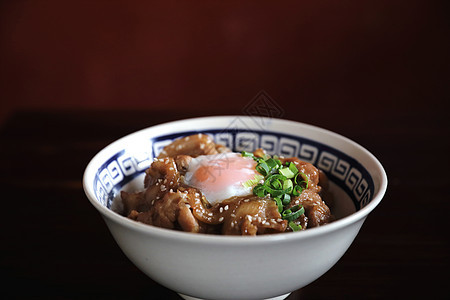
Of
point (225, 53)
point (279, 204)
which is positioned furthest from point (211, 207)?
point (225, 53)

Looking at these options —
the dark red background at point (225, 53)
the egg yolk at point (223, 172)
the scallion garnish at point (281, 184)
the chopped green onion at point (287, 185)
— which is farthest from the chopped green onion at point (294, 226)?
the dark red background at point (225, 53)

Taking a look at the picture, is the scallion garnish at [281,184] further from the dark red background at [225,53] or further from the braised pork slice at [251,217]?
the dark red background at [225,53]

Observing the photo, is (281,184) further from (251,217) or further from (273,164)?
(251,217)

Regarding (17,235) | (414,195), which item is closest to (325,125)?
(414,195)

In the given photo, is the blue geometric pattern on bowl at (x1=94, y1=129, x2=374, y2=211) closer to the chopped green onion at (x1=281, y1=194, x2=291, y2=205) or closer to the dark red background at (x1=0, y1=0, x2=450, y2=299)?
the chopped green onion at (x1=281, y1=194, x2=291, y2=205)

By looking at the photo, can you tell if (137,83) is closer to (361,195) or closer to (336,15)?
(336,15)
